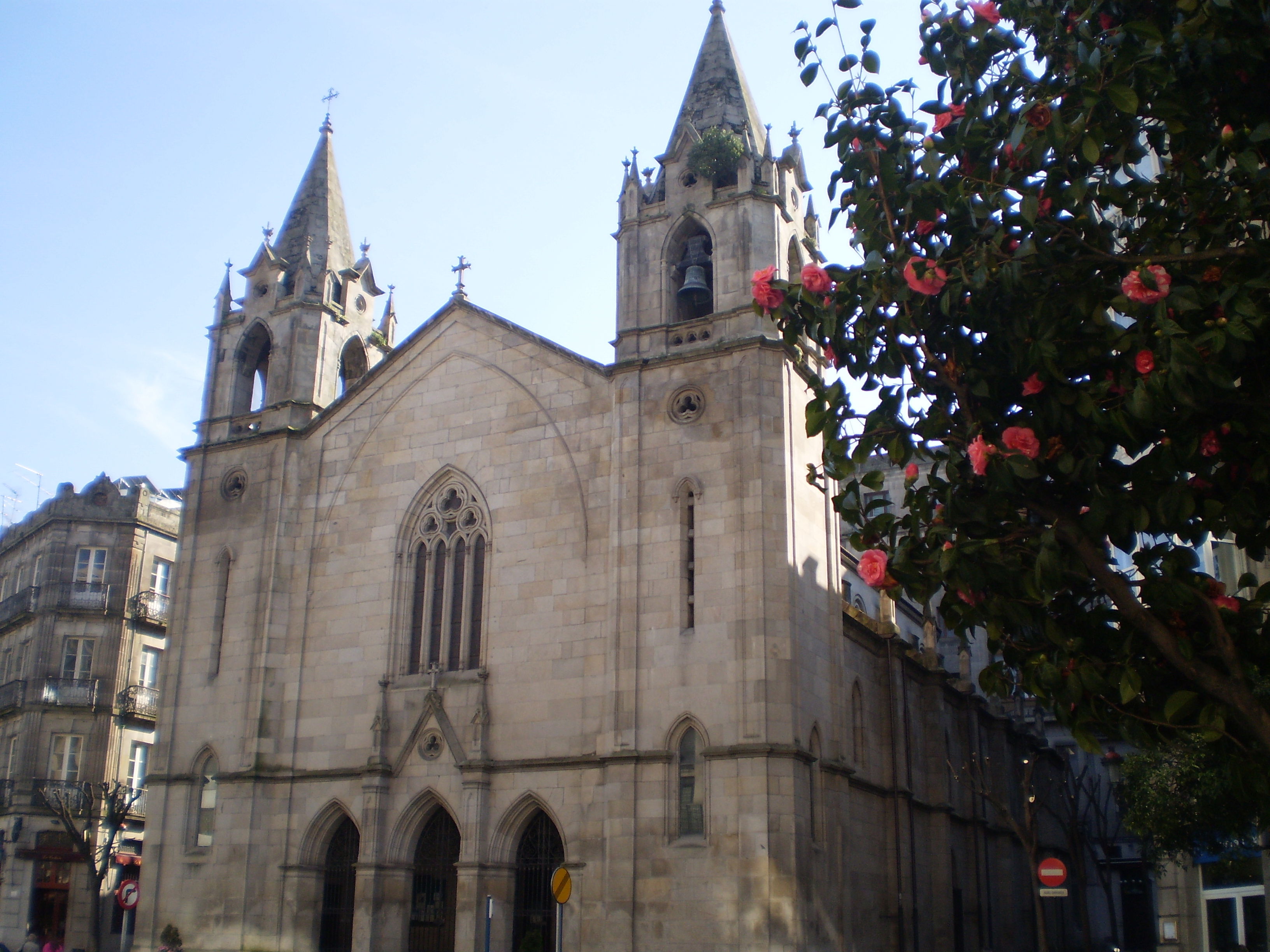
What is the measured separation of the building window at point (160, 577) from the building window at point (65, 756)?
5.59 metres

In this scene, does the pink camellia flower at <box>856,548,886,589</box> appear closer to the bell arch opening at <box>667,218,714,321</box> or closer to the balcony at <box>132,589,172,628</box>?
the bell arch opening at <box>667,218,714,321</box>

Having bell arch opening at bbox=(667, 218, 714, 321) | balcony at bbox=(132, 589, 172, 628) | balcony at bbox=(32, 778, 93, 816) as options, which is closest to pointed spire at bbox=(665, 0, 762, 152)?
bell arch opening at bbox=(667, 218, 714, 321)

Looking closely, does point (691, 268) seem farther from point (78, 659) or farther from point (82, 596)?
point (78, 659)

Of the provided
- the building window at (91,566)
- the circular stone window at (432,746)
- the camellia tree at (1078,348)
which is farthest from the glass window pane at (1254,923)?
the building window at (91,566)

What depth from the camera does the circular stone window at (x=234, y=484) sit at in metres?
30.0

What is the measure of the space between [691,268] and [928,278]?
16.2 meters

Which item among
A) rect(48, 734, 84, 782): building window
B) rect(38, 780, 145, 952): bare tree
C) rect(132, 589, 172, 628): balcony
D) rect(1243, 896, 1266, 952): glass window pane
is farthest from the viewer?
rect(132, 589, 172, 628): balcony

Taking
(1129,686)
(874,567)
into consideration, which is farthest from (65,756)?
(1129,686)

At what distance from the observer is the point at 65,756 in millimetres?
39938

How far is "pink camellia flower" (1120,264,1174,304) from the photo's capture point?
29.9ft

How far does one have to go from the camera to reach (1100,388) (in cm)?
965

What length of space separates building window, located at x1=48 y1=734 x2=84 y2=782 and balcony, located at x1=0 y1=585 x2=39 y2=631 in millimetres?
4655

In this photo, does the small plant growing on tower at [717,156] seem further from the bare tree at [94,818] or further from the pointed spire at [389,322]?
the bare tree at [94,818]

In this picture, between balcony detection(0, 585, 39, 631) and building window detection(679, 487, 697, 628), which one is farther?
balcony detection(0, 585, 39, 631)
